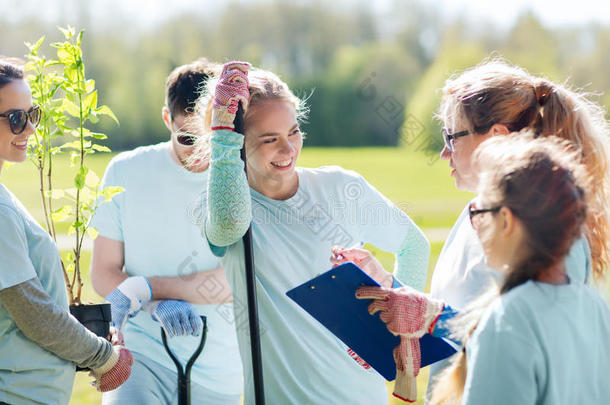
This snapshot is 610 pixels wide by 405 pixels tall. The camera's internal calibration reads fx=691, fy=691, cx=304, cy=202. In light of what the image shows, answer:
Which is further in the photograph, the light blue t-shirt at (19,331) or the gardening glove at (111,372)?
the gardening glove at (111,372)

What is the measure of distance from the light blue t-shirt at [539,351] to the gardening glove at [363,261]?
56 cm

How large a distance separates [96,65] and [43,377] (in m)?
64.7

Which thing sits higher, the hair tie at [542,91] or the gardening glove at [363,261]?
the hair tie at [542,91]

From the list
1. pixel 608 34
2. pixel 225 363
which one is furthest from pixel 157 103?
pixel 225 363

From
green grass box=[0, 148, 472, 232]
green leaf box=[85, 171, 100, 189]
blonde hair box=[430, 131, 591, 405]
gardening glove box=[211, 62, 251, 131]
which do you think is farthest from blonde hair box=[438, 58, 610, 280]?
green grass box=[0, 148, 472, 232]

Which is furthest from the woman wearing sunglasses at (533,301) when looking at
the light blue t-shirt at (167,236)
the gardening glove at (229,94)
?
the light blue t-shirt at (167,236)

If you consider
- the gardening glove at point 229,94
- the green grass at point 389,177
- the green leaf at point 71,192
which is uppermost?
the gardening glove at point 229,94

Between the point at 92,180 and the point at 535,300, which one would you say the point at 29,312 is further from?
the point at 535,300

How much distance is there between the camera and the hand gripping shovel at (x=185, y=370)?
103 inches

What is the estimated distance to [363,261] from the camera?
6.90 feet

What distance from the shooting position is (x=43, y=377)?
→ 2.03 meters

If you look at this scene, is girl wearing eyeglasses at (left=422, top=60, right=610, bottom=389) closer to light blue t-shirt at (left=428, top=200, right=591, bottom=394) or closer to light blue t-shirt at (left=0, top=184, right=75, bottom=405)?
light blue t-shirt at (left=428, top=200, right=591, bottom=394)

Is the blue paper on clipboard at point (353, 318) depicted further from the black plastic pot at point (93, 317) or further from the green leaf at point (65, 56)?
the green leaf at point (65, 56)

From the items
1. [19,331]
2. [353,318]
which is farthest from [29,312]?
[353,318]
